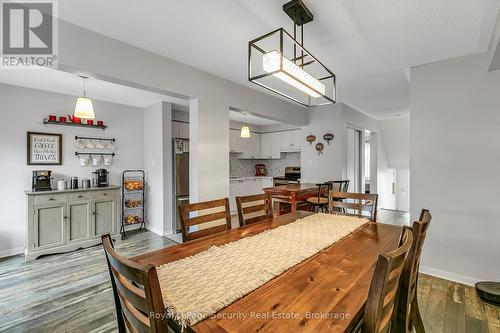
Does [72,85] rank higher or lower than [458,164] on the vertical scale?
higher

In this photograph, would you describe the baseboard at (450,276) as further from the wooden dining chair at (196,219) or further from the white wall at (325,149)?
the wooden dining chair at (196,219)

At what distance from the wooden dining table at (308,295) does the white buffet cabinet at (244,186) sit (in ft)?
14.4

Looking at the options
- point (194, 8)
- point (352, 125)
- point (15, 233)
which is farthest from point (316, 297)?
point (352, 125)

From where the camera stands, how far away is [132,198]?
4.71 m

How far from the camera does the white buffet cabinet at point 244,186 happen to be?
19.3 ft

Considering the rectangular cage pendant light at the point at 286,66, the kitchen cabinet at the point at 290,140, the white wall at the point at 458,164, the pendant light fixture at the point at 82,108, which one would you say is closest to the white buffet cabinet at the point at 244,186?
the kitchen cabinet at the point at 290,140

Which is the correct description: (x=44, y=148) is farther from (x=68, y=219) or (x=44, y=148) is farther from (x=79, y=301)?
(x=79, y=301)

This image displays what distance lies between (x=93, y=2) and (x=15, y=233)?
12.0 feet

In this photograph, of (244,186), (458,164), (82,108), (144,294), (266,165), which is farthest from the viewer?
(266,165)

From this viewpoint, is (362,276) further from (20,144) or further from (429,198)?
(20,144)

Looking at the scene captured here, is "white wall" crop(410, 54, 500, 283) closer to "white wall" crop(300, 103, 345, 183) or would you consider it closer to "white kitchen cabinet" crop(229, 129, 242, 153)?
"white wall" crop(300, 103, 345, 183)

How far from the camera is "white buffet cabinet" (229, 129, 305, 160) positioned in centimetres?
641

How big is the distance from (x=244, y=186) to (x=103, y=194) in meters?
3.26
